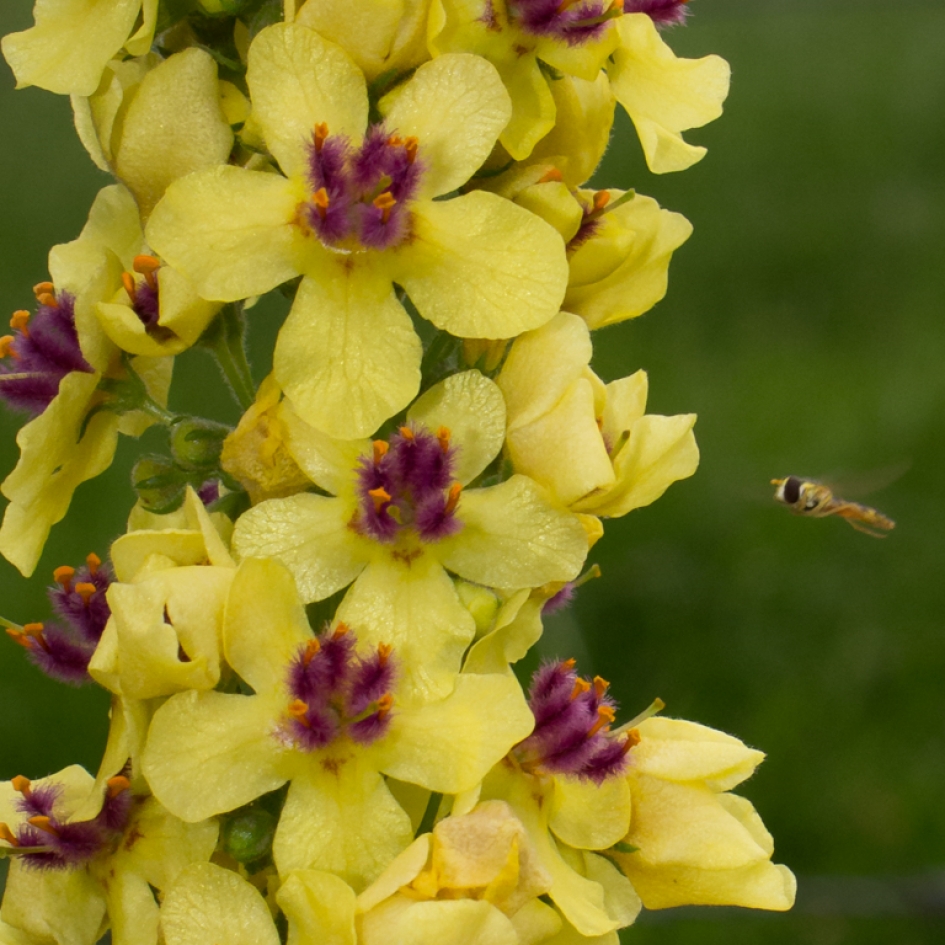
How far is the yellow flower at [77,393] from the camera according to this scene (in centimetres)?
144

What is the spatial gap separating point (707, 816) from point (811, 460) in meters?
3.47

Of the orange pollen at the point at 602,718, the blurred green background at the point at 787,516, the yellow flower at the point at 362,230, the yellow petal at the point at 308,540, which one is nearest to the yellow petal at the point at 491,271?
the yellow flower at the point at 362,230

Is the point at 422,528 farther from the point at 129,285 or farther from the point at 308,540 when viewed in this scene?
the point at 129,285

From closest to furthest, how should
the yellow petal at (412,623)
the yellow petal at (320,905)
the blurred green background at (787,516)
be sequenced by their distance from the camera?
1. the yellow petal at (320,905)
2. the yellow petal at (412,623)
3. the blurred green background at (787,516)

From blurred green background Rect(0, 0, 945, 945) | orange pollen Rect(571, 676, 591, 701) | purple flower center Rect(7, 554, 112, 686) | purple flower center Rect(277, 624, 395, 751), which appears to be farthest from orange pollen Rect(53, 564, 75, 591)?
blurred green background Rect(0, 0, 945, 945)

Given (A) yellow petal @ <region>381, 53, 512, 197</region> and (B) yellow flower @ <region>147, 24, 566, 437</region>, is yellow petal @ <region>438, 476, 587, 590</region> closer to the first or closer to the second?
(B) yellow flower @ <region>147, 24, 566, 437</region>

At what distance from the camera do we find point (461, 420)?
1425 mm

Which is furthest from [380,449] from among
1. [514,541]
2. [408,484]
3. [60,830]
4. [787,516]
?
[787,516]

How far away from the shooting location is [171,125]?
4.67 ft

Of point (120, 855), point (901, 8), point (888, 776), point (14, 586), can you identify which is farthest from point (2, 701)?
point (901, 8)

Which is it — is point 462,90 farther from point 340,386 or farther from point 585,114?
point 340,386

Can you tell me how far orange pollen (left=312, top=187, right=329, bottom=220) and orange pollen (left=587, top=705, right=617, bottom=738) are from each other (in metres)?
0.59

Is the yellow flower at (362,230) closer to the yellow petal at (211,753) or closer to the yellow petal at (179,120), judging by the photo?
the yellow petal at (179,120)

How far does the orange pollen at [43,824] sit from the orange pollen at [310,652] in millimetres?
326
